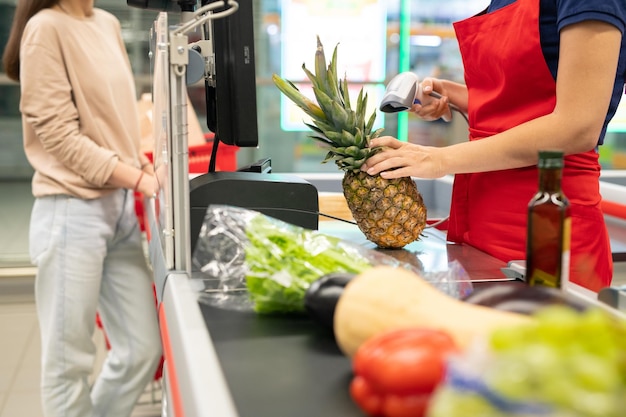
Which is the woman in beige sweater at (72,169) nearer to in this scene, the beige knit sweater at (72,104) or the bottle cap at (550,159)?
the beige knit sweater at (72,104)

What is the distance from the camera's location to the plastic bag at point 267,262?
0.91 meters

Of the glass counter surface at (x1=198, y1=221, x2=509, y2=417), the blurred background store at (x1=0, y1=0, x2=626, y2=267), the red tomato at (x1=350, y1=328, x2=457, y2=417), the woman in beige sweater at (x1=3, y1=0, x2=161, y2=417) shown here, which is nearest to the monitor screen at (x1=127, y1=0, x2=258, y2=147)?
the glass counter surface at (x1=198, y1=221, x2=509, y2=417)

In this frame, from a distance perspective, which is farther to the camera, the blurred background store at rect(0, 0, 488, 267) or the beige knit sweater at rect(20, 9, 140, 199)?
the blurred background store at rect(0, 0, 488, 267)

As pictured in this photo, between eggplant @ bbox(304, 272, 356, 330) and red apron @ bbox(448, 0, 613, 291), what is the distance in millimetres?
718

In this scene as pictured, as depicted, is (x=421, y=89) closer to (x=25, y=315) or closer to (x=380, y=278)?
(x=380, y=278)

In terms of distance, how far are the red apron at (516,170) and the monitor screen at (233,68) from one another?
51 centimetres

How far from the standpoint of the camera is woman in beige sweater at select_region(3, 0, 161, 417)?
7.45ft

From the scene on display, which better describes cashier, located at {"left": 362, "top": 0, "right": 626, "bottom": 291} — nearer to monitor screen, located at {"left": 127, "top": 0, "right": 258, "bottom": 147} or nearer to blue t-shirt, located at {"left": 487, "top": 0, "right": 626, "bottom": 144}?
blue t-shirt, located at {"left": 487, "top": 0, "right": 626, "bottom": 144}

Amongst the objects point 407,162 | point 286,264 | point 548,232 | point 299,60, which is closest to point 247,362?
point 286,264

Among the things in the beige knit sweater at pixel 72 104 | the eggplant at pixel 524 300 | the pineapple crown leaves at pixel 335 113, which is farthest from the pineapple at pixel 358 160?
the beige knit sweater at pixel 72 104

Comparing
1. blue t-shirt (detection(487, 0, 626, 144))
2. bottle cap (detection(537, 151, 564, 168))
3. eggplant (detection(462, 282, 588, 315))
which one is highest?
blue t-shirt (detection(487, 0, 626, 144))

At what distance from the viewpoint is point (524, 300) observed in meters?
0.66

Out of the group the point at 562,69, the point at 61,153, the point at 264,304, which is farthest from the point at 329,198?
the point at 264,304

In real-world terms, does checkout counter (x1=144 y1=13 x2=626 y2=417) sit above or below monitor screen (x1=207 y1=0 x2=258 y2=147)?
below
